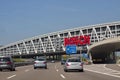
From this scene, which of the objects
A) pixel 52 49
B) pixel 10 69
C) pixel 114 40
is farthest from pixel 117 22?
pixel 10 69

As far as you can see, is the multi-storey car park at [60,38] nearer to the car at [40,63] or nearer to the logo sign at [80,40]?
the logo sign at [80,40]

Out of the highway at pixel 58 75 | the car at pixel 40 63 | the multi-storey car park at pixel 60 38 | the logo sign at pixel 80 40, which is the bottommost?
the highway at pixel 58 75

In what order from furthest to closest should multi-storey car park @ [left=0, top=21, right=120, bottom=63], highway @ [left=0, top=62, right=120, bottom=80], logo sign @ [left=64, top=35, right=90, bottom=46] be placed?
multi-storey car park @ [left=0, top=21, right=120, bottom=63] < logo sign @ [left=64, top=35, right=90, bottom=46] < highway @ [left=0, top=62, right=120, bottom=80]

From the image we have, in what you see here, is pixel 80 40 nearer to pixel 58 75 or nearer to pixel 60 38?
pixel 60 38

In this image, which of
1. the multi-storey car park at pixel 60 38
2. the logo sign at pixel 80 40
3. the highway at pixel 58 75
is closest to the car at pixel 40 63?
the highway at pixel 58 75

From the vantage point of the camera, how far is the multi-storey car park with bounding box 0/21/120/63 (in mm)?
168750

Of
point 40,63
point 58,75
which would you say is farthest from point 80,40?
point 58,75

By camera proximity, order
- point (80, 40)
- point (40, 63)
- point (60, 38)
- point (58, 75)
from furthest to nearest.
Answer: point (60, 38) < point (80, 40) < point (40, 63) < point (58, 75)

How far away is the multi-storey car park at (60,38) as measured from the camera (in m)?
169

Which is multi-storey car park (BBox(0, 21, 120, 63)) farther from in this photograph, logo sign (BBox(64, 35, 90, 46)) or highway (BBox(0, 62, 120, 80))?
highway (BBox(0, 62, 120, 80))

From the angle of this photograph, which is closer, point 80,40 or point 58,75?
point 58,75

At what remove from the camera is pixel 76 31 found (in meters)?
183

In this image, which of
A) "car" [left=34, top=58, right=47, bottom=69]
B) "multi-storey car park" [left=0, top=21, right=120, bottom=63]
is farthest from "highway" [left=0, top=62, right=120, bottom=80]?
"multi-storey car park" [left=0, top=21, right=120, bottom=63]

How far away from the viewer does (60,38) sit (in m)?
186
